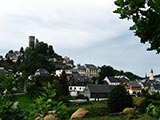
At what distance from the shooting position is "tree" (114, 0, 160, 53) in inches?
154

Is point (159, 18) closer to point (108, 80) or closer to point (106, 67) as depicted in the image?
point (108, 80)

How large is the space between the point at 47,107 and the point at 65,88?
3648 inches

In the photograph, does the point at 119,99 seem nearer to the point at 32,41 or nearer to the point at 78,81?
the point at 78,81

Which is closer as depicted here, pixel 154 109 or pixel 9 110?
pixel 154 109

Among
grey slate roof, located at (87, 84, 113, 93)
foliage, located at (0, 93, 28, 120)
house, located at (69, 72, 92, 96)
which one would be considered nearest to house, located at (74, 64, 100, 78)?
house, located at (69, 72, 92, 96)

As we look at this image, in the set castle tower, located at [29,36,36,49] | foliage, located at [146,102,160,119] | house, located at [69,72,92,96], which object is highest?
castle tower, located at [29,36,36,49]

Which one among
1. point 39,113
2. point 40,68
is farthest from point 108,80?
point 39,113

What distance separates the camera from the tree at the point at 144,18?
3916 millimetres

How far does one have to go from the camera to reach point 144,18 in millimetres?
4023

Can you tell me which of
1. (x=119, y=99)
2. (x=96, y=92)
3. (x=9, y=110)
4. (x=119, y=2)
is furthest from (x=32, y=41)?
(x=119, y=2)

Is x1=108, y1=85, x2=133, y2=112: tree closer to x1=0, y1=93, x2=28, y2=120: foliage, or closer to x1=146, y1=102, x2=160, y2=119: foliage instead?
x1=0, y1=93, x2=28, y2=120: foliage

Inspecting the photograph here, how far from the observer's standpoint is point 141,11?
3.99 metres

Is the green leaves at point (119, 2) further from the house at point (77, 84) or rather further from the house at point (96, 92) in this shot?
the house at point (77, 84)

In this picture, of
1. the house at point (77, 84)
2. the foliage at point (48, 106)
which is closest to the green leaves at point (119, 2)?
the foliage at point (48, 106)
